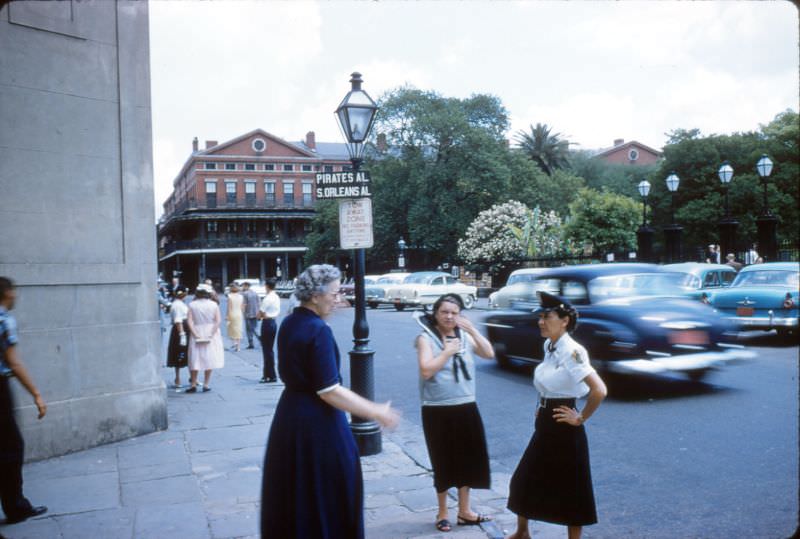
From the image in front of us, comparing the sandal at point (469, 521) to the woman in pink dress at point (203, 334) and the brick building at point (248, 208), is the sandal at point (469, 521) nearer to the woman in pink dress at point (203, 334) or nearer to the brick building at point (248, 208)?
the woman in pink dress at point (203, 334)

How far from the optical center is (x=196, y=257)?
69.0 metres

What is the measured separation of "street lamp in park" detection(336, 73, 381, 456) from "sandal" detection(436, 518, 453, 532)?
2.20 meters

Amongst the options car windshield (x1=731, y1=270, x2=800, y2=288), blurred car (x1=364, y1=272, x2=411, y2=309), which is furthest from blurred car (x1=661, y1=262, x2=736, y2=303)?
blurred car (x1=364, y1=272, x2=411, y2=309)

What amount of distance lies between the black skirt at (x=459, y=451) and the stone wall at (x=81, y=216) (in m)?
4.17

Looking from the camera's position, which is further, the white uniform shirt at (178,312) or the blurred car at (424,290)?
the blurred car at (424,290)

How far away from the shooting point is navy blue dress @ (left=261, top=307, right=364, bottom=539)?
321 cm

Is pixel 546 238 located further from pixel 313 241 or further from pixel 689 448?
pixel 689 448

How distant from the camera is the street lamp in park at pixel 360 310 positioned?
661cm

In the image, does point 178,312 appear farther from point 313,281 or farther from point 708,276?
point 708,276

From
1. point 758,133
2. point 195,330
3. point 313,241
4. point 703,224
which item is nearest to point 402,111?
point 313,241

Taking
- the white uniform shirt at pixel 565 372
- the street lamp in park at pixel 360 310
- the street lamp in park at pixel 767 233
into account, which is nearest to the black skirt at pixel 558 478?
the white uniform shirt at pixel 565 372

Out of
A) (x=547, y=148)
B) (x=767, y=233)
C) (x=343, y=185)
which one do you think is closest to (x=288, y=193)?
(x=547, y=148)

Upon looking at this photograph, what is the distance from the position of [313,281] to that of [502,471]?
11.5 feet

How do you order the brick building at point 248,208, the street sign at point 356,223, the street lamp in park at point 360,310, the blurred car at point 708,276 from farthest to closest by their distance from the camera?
the brick building at point 248,208
the blurred car at point 708,276
the street sign at point 356,223
the street lamp in park at point 360,310
